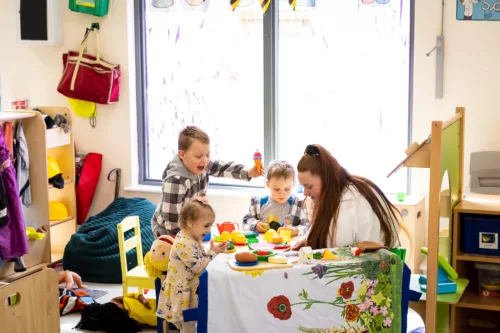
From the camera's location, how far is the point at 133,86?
5977mm

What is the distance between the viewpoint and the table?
9.91 feet

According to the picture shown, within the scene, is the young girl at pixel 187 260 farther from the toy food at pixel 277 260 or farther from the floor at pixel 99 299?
the floor at pixel 99 299

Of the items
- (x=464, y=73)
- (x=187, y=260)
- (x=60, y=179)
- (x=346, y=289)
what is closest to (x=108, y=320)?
(x=187, y=260)

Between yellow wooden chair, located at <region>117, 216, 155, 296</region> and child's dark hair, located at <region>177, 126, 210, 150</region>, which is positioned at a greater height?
child's dark hair, located at <region>177, 126, 210, 150</region>

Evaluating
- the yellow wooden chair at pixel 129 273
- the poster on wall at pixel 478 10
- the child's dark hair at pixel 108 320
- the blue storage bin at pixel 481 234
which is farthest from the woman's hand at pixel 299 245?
the poster on wall at pixel 478 10

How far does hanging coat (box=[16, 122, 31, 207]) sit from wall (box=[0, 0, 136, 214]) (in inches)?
37.4

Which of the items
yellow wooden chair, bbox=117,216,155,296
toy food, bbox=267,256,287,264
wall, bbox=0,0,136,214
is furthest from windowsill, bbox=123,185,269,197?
toy food, bbox=267,256,287,264

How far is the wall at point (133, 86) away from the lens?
196 inches

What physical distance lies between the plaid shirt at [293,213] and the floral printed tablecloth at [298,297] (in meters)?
1.18

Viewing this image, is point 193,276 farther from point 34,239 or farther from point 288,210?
point 34,239

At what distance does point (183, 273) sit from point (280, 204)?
1.08 meters

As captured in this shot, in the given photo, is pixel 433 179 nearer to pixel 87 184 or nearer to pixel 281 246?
pixel 281 246

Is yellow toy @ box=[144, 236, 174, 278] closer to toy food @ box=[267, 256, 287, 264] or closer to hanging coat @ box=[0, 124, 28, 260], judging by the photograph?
toy food @ box=[267, 256, 287, 264]

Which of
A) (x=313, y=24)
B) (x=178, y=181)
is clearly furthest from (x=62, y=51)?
(x=178, y=181)
